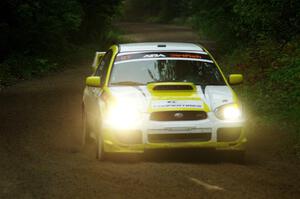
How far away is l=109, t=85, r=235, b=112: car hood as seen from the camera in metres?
10.1

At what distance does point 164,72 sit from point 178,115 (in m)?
1.31

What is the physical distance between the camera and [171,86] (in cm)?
1058

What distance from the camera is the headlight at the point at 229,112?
10.2 meters

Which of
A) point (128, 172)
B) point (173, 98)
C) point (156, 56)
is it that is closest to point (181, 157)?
point (173, 98)

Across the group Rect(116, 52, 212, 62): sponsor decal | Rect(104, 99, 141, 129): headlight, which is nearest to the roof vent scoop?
Rect(104, 99, 141, 129): headlight

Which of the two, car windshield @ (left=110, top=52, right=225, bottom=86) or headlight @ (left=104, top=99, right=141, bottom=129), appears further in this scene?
car windshield @ (left=110, top=52, right=225, bottom=86)

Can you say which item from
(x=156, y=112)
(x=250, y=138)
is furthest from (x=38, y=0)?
(x=156, y=112)

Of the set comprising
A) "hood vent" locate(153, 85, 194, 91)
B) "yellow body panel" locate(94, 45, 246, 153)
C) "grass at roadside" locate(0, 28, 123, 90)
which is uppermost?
"hood vent" locate(153, 85, 194, 91)

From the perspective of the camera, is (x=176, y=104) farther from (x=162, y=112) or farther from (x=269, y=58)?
(x=269, y=58)

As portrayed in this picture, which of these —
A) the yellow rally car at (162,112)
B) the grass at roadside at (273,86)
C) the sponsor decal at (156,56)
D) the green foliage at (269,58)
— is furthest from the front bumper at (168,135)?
the green foliage at (269,58)

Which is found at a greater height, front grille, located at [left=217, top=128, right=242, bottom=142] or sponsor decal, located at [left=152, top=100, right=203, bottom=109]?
sponsor decal, located at [left=152, top=100, right=203, bottom=109]

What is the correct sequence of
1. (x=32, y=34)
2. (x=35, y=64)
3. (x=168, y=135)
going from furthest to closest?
(x=32, y=34) → (x=35, y=64) → (x=168, y=135)

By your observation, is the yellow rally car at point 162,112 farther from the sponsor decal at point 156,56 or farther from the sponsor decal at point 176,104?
the sponsor decal at point 156,56

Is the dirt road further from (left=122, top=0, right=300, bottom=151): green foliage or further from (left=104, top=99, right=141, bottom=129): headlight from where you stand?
(left=122, top=0, right=300, bottom=151): green foliage
